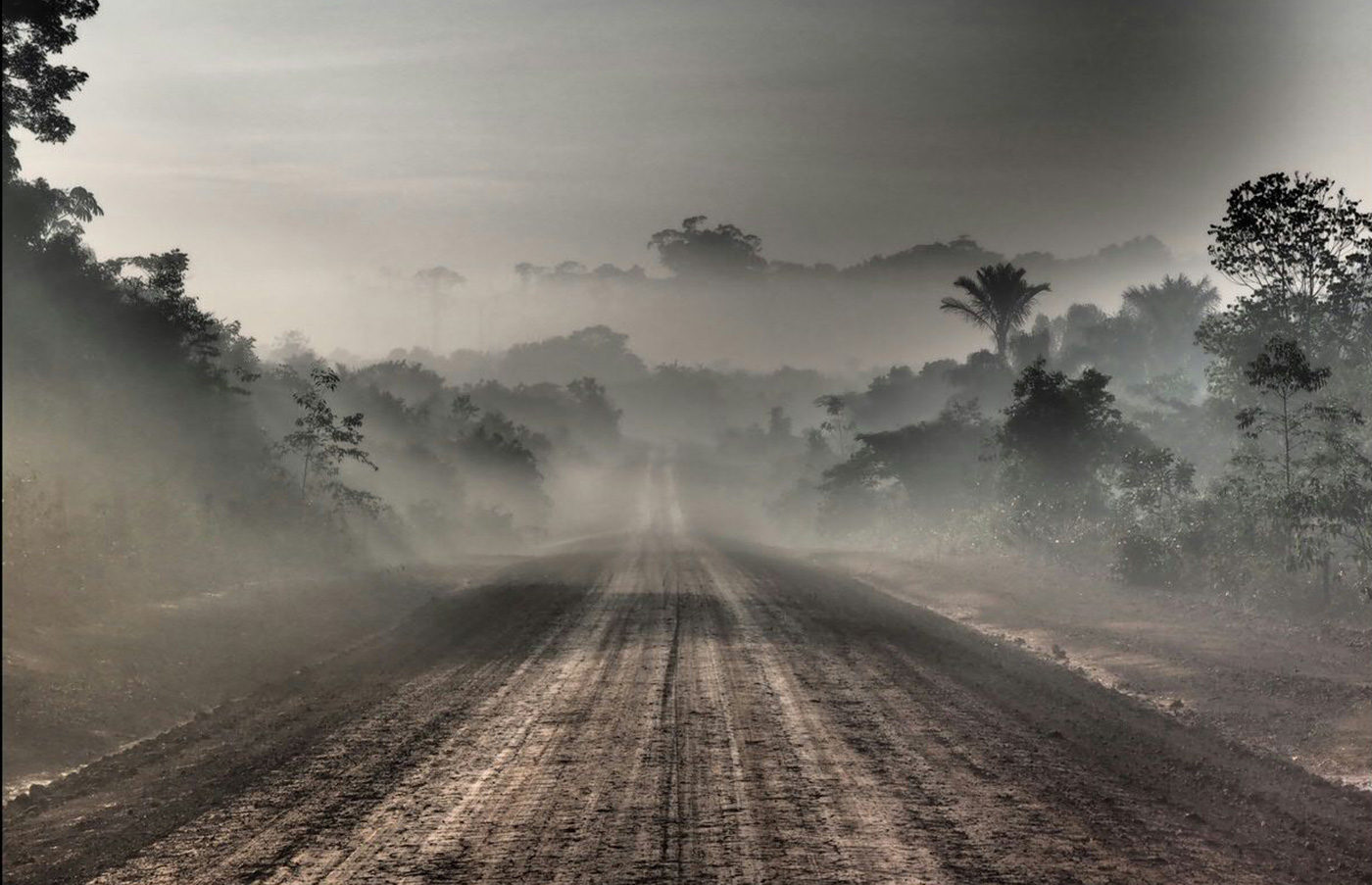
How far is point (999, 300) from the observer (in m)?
45.8

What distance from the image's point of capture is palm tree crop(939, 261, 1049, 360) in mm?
45250

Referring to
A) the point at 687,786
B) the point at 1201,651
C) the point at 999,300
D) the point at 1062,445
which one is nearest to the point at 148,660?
the point at 687,786

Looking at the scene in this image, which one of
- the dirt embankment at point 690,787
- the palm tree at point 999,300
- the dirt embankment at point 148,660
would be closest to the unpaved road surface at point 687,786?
the dirt embankment at point 690,787

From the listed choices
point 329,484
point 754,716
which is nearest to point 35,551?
point 754,716

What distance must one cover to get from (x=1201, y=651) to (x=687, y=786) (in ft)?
37.8

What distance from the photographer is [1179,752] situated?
9.61m

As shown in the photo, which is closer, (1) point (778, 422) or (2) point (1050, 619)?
(2) point (1050, 619)

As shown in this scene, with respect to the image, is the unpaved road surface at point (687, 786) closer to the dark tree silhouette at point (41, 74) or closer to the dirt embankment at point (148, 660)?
the dirt embankment at point (148, 660)

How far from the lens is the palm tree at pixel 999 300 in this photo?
1781 inches

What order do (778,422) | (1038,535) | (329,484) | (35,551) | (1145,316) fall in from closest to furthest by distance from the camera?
1. (35,551)
2. (329,484)
3. (1038,535)
4. (1145,316)
5. (778,422)

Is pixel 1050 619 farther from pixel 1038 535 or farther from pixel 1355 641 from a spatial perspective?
pixel 1038 535

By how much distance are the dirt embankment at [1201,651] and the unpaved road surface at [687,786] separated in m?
0.99

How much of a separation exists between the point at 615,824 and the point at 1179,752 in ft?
20.0

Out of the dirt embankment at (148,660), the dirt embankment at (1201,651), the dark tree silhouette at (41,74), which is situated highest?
the dark tree silhouette at (41,74)
